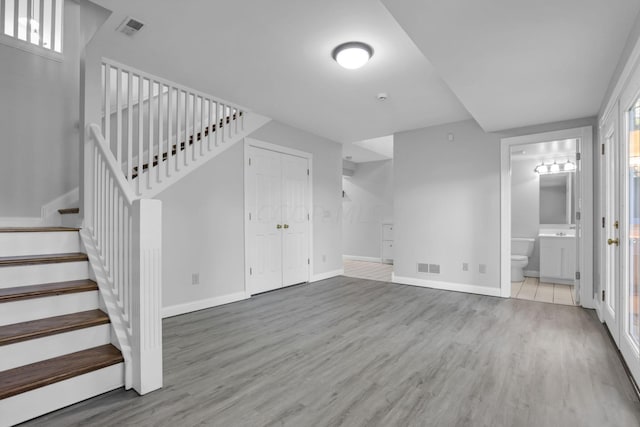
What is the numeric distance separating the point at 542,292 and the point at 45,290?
222 inches

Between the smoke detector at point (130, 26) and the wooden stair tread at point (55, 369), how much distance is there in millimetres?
2310

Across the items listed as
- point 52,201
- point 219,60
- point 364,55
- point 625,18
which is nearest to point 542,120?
point 625,18

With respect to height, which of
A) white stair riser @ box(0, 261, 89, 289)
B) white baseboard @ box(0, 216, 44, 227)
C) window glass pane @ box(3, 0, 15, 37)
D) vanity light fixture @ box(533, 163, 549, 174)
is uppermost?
window glass pane @ box(3, 0, 15, 37)

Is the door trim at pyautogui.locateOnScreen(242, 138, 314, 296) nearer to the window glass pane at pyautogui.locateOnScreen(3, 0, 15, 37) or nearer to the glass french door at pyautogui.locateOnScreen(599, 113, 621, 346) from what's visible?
the window glass pane at pyautogui.locateOnScreen(3, 0, 15, 37)

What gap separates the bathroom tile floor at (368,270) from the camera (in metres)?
5.76

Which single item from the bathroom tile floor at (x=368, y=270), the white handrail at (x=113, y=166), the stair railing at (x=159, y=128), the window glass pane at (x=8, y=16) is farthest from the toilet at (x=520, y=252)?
the window glass pane at (x=8, y=16)

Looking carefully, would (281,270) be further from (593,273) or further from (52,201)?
(593,273)

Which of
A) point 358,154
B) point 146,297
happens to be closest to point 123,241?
point 146,297

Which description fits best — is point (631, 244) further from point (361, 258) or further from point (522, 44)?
point (361, 258)

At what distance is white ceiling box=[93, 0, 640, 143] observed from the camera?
192 cm

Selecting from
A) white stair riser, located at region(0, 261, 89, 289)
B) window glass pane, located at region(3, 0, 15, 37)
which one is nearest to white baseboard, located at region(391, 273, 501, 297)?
white stair riser, located at region(0, 261, 89, 289)

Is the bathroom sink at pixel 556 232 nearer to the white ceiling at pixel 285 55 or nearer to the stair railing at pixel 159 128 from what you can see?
the white ceiling at pixel 285 55

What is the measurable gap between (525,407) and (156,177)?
140 inches

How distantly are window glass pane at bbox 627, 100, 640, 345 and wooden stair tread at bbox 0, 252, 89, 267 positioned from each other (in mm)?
3858
